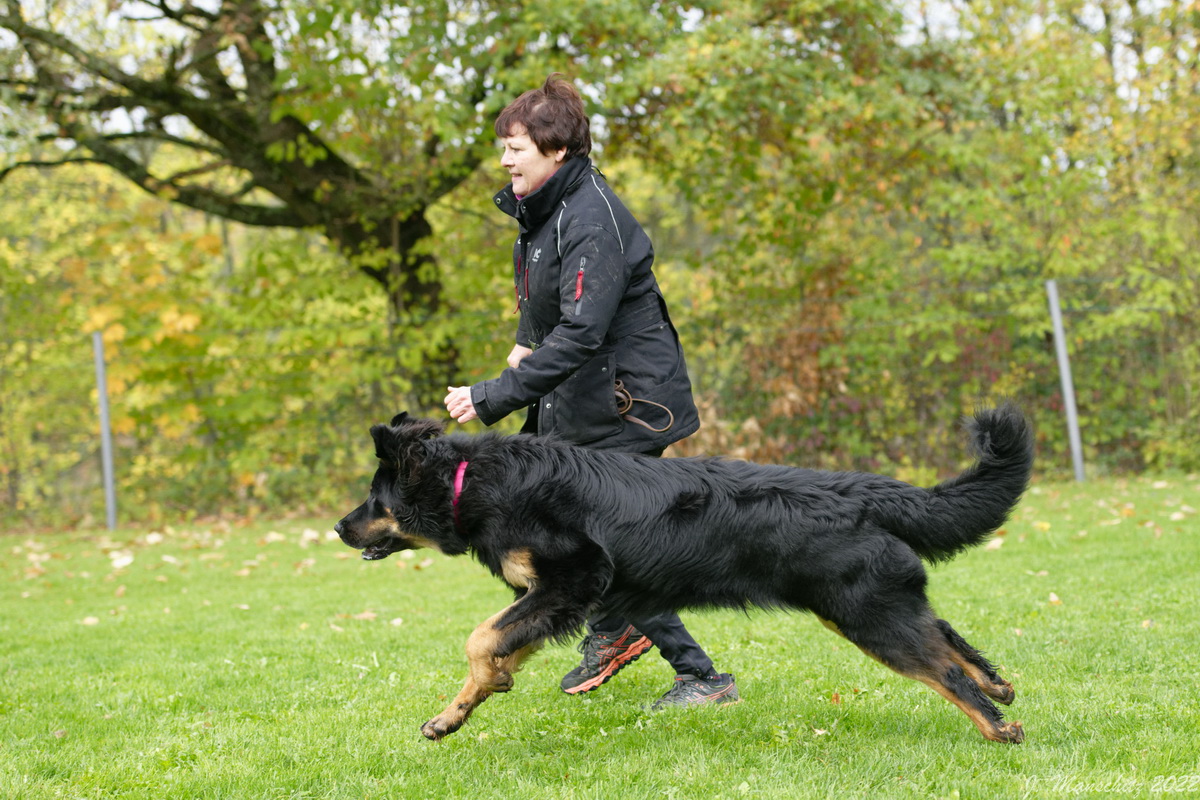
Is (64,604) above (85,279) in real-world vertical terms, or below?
below

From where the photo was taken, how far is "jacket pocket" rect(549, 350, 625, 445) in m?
3.81

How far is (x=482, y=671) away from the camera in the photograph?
3.40m

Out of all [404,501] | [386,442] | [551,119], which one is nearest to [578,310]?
[551,119]

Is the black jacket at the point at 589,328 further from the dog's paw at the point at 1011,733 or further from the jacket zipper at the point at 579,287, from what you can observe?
the dog's paw at the point at 1011,733

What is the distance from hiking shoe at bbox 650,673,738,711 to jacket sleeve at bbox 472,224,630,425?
1.43 meters

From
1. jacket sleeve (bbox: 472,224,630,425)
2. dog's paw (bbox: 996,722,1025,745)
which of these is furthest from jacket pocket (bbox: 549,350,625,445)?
dog's paw (bbox: 996,722,1025,745)

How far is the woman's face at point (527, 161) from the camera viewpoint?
147 inches

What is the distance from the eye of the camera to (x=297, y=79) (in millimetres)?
11938

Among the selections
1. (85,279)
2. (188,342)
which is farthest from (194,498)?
(85,279)

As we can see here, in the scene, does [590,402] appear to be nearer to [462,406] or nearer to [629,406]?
[629,406]

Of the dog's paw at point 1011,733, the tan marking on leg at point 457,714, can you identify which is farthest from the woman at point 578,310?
the dog's paw at point 1011,733

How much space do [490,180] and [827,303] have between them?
554 cm

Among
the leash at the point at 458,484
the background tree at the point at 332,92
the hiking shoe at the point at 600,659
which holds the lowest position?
the hiking shoe at the point at 600,659

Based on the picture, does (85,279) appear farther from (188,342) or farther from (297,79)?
(297,79)
